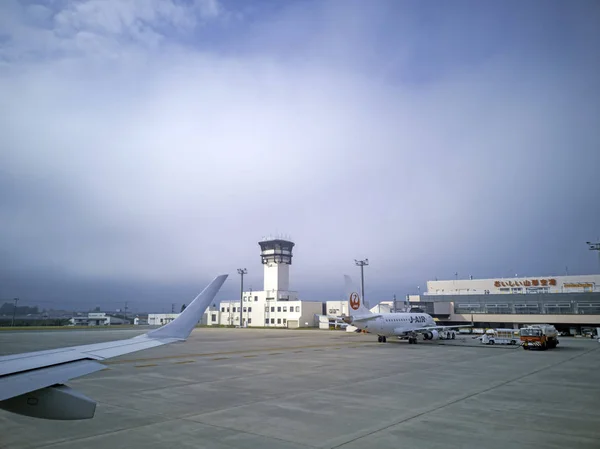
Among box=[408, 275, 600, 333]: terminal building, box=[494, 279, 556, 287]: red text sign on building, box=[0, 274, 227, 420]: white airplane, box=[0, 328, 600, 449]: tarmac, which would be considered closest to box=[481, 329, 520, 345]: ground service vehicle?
box=[0, 328, 600, 449]: tarmac

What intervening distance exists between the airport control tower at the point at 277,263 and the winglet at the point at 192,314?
114 metres

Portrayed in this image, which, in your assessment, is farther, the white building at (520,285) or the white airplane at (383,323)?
the white building at (520,285)

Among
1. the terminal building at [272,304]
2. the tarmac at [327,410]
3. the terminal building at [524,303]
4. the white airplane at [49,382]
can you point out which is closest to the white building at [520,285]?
the terminal building at [524,303]

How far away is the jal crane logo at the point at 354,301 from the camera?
48.8m

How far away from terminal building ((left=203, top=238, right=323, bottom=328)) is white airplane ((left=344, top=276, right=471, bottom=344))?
5989cm

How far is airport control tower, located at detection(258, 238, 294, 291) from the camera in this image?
12438 cm

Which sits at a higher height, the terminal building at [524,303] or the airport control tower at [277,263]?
the airport control tower at [277,263]

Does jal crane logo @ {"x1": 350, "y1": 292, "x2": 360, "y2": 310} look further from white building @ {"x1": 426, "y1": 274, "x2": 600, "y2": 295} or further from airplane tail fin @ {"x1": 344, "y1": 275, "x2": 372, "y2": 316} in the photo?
white building @ {"x1": 426, "y1": 274, "x2": 600, "y2": 295}

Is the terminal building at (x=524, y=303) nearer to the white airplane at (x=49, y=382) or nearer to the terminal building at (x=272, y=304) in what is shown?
the terminal building at (x=272, y=304)

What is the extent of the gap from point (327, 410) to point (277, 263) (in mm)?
111826

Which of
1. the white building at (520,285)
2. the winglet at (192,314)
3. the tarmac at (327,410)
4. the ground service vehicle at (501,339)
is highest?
the white building at (520,285)

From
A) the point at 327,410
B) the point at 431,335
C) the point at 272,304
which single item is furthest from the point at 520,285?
the point at 327,410

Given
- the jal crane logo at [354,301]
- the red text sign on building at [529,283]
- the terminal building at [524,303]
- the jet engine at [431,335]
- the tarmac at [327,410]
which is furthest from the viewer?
the red text sign on building at [529,283]

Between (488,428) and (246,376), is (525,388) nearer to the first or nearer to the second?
(488,428)
